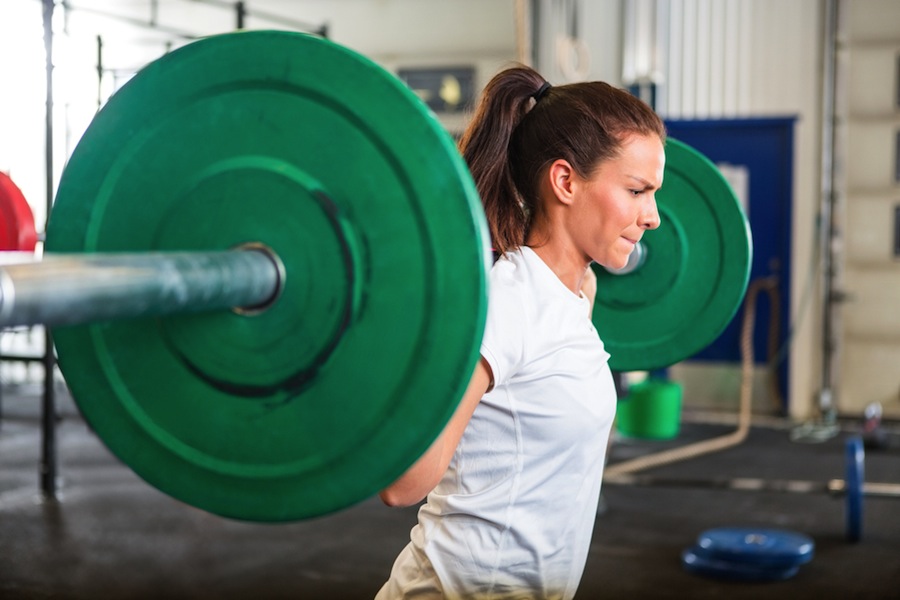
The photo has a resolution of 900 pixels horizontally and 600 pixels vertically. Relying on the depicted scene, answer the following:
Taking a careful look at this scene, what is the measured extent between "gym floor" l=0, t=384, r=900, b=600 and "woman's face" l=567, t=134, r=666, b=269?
2.34m

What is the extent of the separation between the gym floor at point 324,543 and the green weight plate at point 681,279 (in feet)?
6.29

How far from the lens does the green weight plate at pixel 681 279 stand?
65.5 inches

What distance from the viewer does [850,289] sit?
22.7ft

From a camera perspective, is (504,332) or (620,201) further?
(620,201)

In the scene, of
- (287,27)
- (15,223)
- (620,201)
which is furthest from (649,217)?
(287,27)

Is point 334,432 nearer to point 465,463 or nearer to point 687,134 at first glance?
point 465,463

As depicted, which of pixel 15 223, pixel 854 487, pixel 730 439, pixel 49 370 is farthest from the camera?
pixel 730 439

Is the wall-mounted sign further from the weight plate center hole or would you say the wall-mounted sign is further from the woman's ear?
the weight plate center hole

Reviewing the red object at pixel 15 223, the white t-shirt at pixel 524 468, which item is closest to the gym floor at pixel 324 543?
the red object at pixel 15 223

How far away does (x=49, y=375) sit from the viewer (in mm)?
4457

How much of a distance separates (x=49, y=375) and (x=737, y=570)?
118 inches

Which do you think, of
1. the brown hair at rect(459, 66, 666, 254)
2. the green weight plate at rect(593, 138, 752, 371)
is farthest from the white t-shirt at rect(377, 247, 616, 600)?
the green weight plate at rect(593, 138, 752, 371)

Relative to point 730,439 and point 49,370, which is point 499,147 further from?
point 730,439

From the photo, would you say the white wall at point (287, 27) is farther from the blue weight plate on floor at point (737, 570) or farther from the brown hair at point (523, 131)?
the brown hair at point (523, 131)
